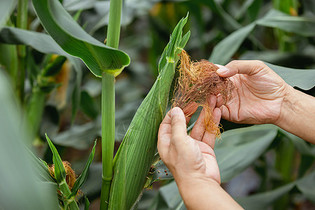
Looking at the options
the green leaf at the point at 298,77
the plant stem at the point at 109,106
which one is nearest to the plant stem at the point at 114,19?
the plant stem at the point at 109,106

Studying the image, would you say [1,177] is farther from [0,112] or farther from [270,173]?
[270,173]

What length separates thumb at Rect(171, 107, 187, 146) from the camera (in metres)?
0.52

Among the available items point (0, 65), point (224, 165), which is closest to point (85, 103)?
point (0, 65)

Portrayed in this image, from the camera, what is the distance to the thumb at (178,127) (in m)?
0.52

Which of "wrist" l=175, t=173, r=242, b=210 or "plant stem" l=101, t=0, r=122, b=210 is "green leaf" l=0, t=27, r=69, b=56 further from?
"wrist" l=175, t=173, r=242, b=210

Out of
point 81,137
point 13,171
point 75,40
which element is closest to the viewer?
point 13,171

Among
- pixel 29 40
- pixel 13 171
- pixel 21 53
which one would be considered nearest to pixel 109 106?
pixel 13 171

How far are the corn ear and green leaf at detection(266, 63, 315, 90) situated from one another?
0.24 metres

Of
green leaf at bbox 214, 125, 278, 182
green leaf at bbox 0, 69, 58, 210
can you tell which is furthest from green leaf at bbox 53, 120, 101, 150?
green leaf at bbox 0, 69, 58, 210

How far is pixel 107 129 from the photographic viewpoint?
537 millimetres

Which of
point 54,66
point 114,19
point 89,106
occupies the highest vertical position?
point 114,19

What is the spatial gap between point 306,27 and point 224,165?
19.2 inches

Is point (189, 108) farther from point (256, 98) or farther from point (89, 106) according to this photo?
point (89, 106)

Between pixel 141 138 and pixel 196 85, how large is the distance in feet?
0.40
